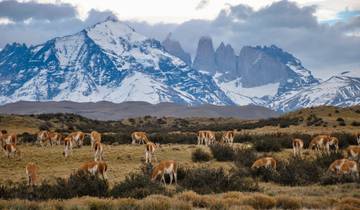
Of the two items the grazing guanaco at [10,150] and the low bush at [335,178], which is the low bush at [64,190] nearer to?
A: the low bush at [335,178]

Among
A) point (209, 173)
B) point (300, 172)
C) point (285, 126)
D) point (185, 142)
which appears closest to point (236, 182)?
point (209, 173)

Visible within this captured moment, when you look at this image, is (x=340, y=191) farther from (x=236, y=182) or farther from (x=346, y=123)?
(x=346, y=123)

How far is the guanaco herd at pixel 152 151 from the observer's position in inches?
876

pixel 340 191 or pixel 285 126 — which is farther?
pixel 285 126

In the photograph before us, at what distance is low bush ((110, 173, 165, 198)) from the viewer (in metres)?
19.1

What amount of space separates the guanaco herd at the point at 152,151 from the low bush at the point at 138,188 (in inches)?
41.1

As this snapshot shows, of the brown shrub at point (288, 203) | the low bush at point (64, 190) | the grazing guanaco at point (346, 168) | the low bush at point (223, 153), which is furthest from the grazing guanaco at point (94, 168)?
the low bush at point (223, 153)

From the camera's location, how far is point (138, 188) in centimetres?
1972

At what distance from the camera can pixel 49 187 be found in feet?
63.8

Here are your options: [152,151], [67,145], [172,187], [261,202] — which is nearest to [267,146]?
[152,151]

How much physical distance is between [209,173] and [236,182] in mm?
1122

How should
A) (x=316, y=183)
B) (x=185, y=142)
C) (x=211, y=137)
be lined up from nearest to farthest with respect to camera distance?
(x=316, y=183) → (x=211, y=137) → (x=185, y=142)

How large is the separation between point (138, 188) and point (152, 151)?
10.9 meters

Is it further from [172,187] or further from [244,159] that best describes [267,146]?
[172,187]
